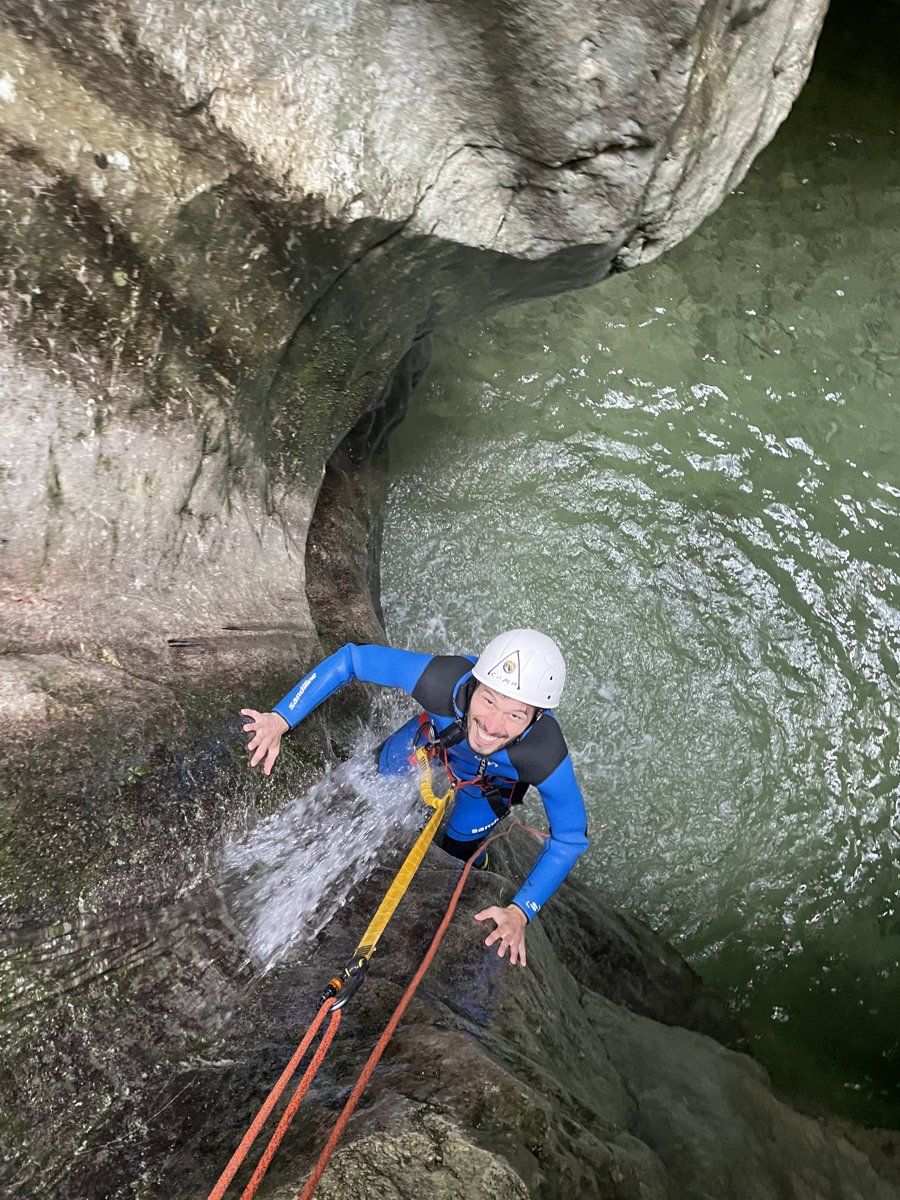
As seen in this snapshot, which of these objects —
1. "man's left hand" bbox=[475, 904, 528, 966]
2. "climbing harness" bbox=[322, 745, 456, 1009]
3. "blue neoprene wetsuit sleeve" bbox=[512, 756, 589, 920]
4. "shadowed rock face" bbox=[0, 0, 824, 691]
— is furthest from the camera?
"blue neoprene wetsuit sleeve" bbox=[512, 756, 589, 920]

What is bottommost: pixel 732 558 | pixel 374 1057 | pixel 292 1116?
pixel 292 1116

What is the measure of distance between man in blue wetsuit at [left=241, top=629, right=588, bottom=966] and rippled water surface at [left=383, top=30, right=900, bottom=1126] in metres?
2.05

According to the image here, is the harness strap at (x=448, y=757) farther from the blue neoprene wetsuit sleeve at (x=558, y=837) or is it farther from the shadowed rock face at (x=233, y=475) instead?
the shadowed rock face at (x=233, y=475)

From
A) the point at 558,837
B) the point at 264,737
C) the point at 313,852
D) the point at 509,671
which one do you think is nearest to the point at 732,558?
the point at 558,837

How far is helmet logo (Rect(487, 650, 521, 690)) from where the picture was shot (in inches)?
126

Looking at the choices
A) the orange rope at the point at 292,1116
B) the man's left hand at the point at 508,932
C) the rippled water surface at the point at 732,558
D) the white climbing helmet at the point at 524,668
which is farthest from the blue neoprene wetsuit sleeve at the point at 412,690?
the rippled water surface at the point at 732,558

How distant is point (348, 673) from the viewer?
3.34 meters

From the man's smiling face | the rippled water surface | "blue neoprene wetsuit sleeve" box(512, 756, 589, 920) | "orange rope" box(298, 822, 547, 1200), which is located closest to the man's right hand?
the man's smiling face

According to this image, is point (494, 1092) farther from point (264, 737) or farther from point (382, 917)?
point (264, 737)

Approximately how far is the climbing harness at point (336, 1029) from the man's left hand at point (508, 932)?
0.48 ft

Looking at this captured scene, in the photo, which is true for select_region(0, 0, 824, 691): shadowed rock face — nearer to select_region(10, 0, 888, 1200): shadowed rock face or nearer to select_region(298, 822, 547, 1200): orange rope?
select_region(10, 0, 888, 1200): shadowed rock face

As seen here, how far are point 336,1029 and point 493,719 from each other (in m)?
1.18

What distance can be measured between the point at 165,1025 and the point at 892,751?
4.79 m

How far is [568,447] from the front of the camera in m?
6.12
